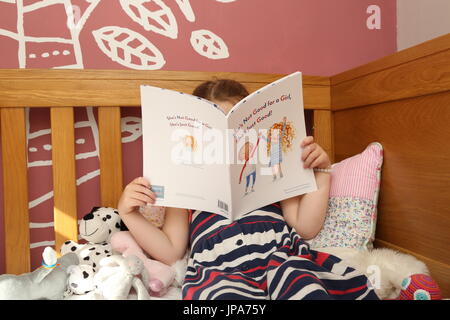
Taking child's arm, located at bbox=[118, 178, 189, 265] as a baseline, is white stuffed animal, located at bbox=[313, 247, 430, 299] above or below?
below

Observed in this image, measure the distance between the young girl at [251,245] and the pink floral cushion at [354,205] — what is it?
0.14ft

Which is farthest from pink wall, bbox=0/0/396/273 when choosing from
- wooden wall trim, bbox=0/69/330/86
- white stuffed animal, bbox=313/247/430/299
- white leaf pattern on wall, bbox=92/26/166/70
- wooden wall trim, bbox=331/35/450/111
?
white stuffed animal, bbox=313/247/430/299

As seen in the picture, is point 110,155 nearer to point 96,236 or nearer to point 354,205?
point 96,236

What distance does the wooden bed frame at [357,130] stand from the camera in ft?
2.71

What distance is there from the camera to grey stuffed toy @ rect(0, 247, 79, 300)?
2.37ft

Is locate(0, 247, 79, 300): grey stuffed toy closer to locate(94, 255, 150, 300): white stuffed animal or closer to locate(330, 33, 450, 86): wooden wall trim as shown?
locate(94, 255, 150, 300): white stuffed animal

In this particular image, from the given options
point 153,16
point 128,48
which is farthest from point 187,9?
point 128,48

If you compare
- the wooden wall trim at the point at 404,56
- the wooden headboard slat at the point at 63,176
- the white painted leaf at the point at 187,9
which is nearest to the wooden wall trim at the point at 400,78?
the wooden wall trim at the point at 404,56

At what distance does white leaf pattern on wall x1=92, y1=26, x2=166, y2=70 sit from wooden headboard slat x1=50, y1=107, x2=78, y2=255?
242 millimetres

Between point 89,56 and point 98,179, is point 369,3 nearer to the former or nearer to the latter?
point 89,56

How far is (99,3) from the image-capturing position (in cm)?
114

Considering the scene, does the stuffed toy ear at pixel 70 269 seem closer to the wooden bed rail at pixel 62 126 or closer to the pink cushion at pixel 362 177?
the wooden bed rail at pixel 62 126

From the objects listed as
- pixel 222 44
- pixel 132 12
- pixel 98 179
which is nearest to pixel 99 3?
pixel 132 12
